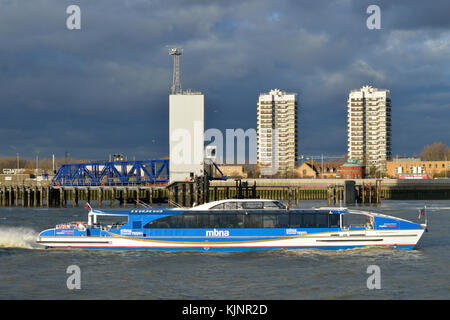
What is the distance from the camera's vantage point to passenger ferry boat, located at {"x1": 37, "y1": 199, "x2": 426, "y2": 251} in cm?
3731

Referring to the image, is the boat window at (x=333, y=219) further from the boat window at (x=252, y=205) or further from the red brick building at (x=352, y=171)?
the red brick building at (x=352, y=171)

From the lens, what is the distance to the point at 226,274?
3059 centimetres

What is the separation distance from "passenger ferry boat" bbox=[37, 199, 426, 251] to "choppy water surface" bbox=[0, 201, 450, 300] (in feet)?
2.12

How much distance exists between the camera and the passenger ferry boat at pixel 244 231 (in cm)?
3731

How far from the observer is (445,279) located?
29516 mm

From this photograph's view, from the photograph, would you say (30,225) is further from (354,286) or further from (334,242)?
(354,286)

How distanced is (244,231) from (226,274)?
6.97 metres

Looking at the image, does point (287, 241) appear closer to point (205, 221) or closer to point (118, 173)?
point (205, 221)

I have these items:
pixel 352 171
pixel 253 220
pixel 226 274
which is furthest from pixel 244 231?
pixel 352 171

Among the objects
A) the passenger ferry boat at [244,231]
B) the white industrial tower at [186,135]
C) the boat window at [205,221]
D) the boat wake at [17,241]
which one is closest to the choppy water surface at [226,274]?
the boat wake at [17,241]

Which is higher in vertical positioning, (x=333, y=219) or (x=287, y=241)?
(x=333, y=219)

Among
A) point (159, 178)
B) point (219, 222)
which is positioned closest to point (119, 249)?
point (219, 222)
